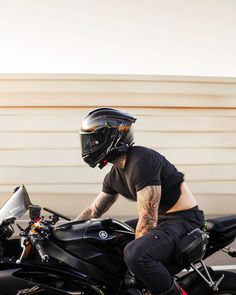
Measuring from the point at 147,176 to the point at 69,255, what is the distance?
2.34ft

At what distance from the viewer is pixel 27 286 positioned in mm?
3906

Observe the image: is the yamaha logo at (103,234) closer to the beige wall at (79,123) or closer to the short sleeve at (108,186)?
the short sleeve at (108,186)

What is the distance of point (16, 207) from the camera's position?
413 centimetres

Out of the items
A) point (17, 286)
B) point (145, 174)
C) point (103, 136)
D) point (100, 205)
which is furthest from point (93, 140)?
point (17, 286)

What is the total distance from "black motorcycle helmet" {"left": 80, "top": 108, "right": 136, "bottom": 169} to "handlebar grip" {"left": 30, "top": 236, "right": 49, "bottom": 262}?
69 centimetres

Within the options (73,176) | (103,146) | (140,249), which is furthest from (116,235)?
(73,176)

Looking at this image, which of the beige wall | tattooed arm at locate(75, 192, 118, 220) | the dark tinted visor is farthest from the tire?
the beige wall

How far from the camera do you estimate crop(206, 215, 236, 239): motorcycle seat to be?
4.52 meters

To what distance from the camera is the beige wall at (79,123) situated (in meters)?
10.3

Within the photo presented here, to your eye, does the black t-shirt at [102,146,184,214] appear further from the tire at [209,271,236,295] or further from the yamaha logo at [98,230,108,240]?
the tire at [209,271,236,295]

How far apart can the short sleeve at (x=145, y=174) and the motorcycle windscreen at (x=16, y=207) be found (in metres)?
0.73

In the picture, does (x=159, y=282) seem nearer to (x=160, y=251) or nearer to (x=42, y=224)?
(x=160, y=251)

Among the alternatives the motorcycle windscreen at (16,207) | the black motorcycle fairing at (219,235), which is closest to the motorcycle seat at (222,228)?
the black motorcycle fairing at (219,235)

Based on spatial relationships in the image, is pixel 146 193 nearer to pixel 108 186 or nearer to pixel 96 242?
pixel 96 242
